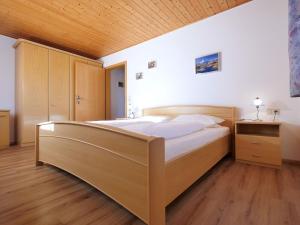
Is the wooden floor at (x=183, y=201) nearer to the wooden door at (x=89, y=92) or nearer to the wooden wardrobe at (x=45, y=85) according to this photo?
the wooden wardrobe at (x=45, y=85)

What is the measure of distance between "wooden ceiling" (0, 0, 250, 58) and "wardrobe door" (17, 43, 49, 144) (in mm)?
425

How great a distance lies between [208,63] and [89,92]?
316cm

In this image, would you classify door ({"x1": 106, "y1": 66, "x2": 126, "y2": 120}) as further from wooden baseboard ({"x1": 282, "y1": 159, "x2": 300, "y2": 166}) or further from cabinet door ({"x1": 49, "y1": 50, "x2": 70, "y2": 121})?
wooden baseboard ({"x1": 282, "y1": 159, "x2": 300, "y2": 166})

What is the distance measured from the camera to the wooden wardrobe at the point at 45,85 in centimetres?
339

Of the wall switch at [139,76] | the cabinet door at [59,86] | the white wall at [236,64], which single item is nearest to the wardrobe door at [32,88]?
the cabinet door at [59,86]

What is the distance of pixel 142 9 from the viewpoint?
8.85 ft

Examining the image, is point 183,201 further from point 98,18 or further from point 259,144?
point 98,18

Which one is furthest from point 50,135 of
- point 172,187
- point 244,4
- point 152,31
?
point 244,4

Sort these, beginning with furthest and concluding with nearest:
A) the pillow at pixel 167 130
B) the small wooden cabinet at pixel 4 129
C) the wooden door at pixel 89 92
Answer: the wooden door at pixel 89 92
the small wooden cabinet at pixel 4 129
the pillow at pixel 167 130

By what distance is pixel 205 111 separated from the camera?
2.86 metres

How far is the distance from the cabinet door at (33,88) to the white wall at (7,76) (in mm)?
527

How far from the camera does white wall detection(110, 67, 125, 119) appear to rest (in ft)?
17.3

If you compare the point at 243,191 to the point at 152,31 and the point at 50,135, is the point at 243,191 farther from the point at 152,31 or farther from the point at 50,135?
the point at 152,31

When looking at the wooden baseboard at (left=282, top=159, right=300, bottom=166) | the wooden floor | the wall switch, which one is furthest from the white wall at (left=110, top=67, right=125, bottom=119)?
the wooden baseboard at (left=282, top=159, right=300, bottom=166)
